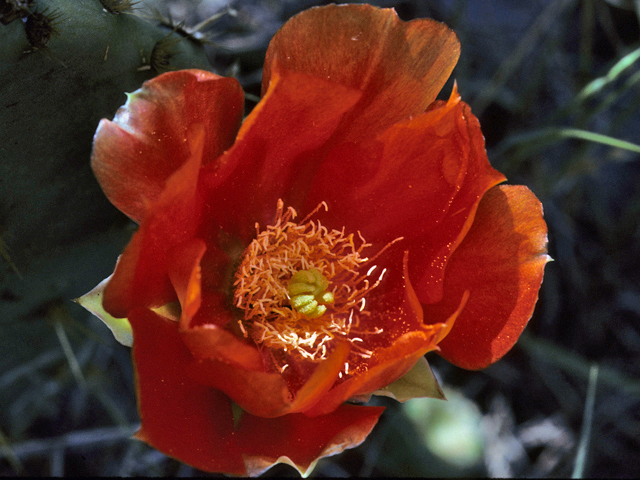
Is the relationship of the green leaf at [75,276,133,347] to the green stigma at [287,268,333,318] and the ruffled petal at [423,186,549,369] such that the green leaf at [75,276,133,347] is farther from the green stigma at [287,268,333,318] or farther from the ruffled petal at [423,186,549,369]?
the ruffled petal at [423,186,549,369]

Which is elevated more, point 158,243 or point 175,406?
point 158,243

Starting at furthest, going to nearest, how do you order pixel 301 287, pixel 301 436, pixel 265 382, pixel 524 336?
pixel 524 336 → pixel 301 287 → pixel 301 436 → pixel 265 382

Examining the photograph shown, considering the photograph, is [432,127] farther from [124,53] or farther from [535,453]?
[535,453]

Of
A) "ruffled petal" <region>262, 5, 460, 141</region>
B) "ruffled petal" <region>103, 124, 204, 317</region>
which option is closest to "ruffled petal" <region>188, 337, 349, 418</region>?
"ruffled petal" <region>103, 124, 204, 317</region>

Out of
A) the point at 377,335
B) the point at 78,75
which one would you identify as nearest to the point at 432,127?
the point at 377,335

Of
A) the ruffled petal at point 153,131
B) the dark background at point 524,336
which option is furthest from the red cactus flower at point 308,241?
the dark background at point 524,336

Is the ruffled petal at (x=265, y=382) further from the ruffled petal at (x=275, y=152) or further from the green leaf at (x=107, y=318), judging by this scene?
the ruffled petal at (x=275, y=152)

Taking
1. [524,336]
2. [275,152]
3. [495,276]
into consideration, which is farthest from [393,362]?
[524,336]

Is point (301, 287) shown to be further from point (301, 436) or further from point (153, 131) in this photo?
point (153, 131)
